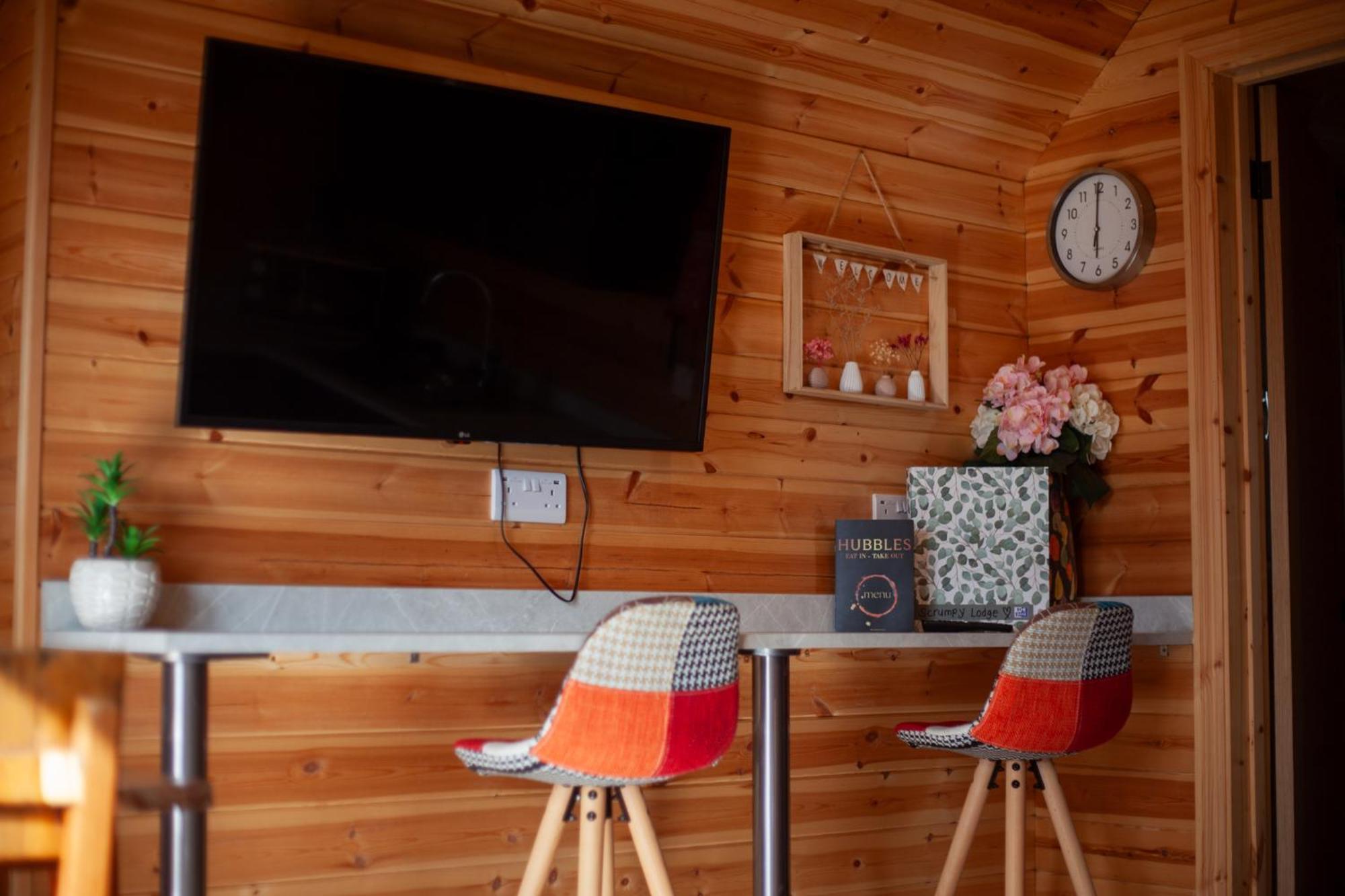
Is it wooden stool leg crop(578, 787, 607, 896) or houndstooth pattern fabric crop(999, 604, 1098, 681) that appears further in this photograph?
houndstooth pattern fabric crop(999, 604, 1098, 681)

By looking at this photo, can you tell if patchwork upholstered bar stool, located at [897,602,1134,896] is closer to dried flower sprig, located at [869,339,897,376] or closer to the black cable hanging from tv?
the black cable hanging from tv

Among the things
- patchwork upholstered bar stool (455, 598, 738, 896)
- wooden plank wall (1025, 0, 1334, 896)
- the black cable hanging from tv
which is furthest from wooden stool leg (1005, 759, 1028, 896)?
the black cable hanging from tv

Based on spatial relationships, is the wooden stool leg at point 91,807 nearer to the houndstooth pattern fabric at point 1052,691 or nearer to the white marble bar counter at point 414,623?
the white marble bar counter at point 414,623

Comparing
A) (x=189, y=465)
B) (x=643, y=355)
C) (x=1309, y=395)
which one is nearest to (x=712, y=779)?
(x=643, y=355)

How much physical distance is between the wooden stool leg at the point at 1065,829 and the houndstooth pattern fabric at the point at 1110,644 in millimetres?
223

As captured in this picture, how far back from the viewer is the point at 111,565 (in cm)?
231

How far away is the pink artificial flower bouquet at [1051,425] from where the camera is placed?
344cm

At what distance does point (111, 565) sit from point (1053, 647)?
1.67 m

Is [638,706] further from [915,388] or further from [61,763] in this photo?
[915,388]

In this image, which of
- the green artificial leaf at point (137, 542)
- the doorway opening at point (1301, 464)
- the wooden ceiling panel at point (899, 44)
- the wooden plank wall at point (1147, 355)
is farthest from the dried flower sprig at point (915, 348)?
the green artificial leaf at point (137, 542)

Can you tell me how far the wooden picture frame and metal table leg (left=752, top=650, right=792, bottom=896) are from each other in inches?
34.7

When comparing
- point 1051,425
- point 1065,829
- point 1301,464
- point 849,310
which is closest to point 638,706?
point 1065,829

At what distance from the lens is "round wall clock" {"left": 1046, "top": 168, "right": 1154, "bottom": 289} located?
3.50 m

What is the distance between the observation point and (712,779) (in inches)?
124
